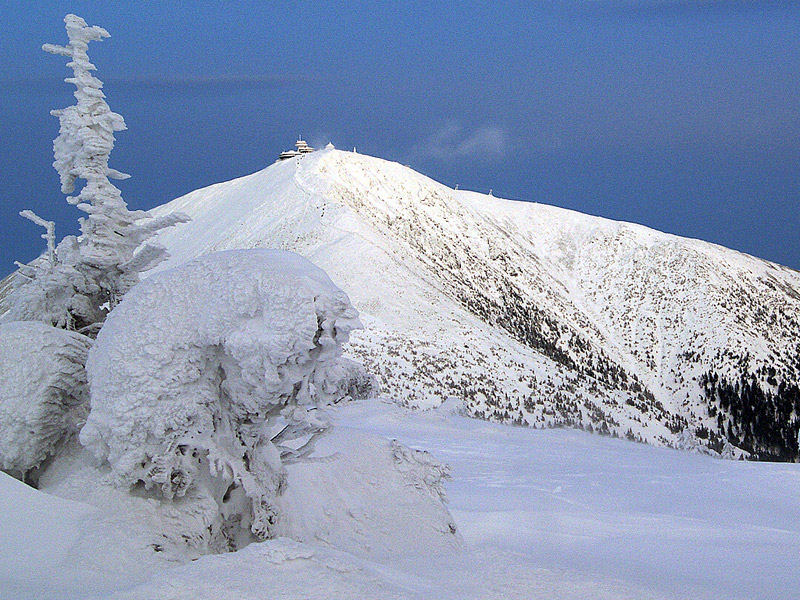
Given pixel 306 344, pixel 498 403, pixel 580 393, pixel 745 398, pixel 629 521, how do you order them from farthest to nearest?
pixel 745 398
pixel 580 393
pixel 498 403
pixel 629 521
pixel 306 344

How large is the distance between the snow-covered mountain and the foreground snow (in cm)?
886

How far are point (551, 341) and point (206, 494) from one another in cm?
3948

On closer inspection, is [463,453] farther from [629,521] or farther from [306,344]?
[306,344]

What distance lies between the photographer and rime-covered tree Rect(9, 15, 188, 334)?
5.62m

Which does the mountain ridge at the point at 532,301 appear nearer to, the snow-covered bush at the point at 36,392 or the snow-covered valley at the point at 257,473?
the snow-covered valley at the point at 257,473

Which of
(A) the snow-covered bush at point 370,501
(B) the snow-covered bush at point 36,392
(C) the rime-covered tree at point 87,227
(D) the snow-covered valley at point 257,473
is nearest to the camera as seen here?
(D) the snow-covered valley at point 257,473

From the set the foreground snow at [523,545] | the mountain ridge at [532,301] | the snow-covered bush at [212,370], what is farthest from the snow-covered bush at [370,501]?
the mountain ridge at [532,301]

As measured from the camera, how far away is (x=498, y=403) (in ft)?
80.3

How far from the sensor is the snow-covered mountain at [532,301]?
28.1m

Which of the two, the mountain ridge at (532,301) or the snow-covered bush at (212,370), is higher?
the mountain ridge at (532,301)

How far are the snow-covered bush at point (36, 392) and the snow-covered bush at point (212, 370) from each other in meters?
0.51

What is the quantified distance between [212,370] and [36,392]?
1.31 metres

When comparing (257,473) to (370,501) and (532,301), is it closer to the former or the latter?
(370,501)

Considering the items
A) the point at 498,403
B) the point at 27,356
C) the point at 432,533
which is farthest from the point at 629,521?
the point at 498,403
